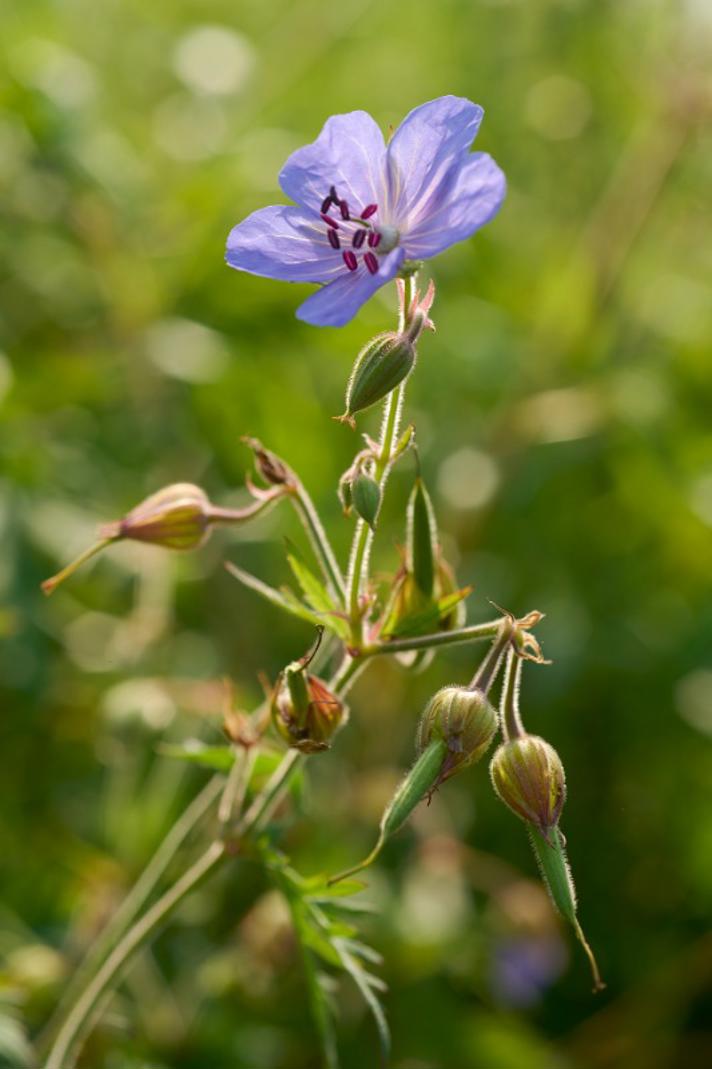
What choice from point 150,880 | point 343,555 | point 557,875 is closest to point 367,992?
point 557,875

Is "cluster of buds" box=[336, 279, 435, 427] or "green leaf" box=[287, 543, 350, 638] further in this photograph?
"green leaf" box=[287, 543, 350, 638]

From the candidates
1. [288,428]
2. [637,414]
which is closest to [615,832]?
[637,414]

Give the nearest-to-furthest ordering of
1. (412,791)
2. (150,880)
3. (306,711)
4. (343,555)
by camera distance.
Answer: (412,791), (306,711), (150,880), (343,555)

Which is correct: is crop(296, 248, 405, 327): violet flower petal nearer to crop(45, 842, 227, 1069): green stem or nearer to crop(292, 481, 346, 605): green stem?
crop(292, 481, 346, 605): green stem

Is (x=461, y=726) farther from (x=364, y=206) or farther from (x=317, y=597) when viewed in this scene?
(x=364, y=206)

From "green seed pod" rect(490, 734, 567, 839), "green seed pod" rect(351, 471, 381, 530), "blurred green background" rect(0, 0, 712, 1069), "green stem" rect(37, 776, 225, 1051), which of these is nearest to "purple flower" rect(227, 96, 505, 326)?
"green seed pod" rect(351, 471, 381, 530)

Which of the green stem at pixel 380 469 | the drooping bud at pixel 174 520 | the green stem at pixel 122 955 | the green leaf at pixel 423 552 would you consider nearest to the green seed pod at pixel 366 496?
the green stem at pixel 380 469

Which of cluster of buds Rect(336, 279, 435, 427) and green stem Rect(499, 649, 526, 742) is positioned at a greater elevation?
cluster of buds Rect(336, 279, 435, 427)
